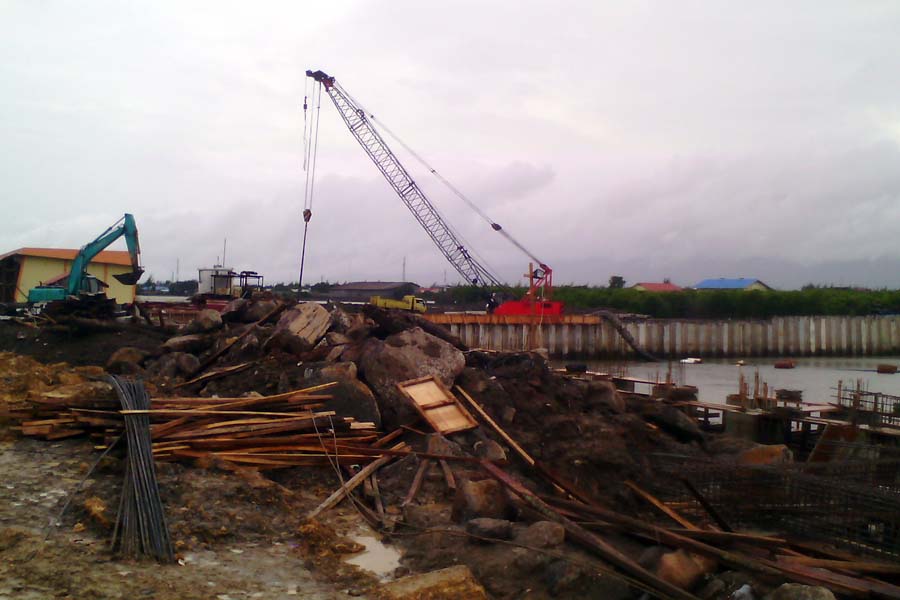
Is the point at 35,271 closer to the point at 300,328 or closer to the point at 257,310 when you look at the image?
the point at 257,310

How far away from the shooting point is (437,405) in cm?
1066

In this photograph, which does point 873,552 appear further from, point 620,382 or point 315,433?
point 620,382

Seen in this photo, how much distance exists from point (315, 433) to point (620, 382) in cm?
1038

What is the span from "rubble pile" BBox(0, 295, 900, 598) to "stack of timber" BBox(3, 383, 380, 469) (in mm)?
23

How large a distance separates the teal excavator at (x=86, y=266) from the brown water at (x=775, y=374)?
1823 cm

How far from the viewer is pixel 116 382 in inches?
343

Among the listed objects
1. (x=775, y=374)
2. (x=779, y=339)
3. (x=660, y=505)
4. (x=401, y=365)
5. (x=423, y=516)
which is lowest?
(x=775, y=374)

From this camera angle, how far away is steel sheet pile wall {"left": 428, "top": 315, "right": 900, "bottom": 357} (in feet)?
122

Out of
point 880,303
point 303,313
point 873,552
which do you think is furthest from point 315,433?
point 880,303

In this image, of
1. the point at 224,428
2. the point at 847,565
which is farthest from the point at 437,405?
→ the point at 847,565

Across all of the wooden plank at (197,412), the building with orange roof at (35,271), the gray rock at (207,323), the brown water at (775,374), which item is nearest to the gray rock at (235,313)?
the gray rock at (207,323)

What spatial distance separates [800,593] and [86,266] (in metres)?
25.1

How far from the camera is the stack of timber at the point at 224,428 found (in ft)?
27.0

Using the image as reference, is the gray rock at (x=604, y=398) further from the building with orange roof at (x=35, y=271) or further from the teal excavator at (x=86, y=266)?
the building with orange roof at (x=35, y=271)
